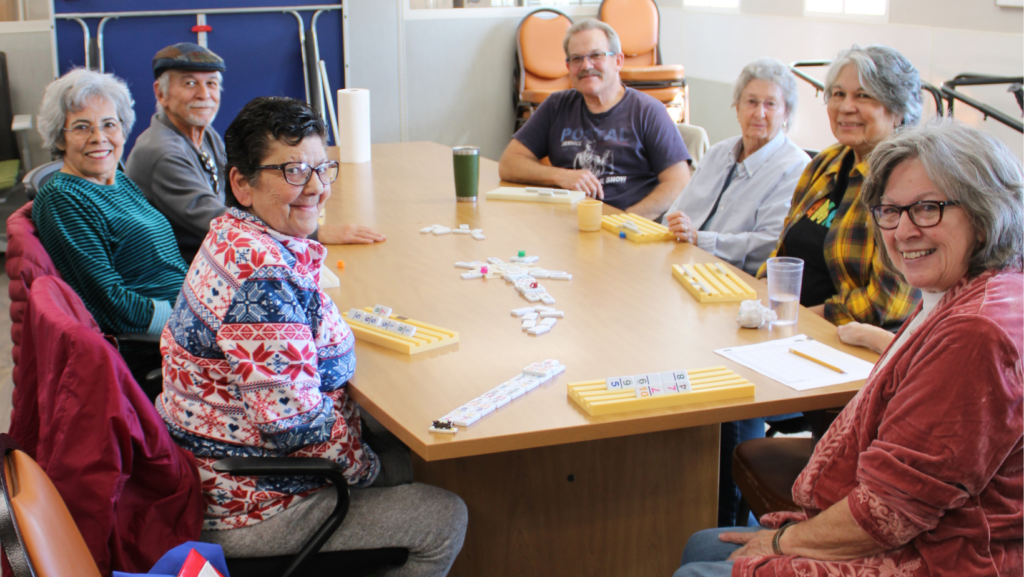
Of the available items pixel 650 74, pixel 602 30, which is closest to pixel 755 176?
pixel 602 30

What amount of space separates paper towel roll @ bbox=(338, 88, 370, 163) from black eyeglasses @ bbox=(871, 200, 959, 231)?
10.2 ft

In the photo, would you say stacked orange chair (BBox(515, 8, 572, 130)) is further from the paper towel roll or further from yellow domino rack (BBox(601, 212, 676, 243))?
yellow domino rack (BBox(601, 212, 676, 243))

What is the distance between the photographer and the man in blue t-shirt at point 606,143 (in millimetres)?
3377

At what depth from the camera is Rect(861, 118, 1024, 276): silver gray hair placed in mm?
1206

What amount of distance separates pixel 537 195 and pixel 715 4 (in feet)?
13.9

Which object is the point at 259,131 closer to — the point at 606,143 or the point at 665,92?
the point at 606,143

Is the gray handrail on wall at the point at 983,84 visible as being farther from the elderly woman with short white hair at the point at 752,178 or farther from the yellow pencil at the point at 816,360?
the yellow pencil at the point at 816,360

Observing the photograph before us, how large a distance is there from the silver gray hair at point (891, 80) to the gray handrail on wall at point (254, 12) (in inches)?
158

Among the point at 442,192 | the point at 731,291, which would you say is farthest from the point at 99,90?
the point at 731,291

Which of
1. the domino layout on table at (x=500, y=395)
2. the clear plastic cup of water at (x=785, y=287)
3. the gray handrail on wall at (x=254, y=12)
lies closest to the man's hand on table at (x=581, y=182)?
the clear plastic cup of water at (x=785, y=287)

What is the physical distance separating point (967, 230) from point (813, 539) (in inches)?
20.1

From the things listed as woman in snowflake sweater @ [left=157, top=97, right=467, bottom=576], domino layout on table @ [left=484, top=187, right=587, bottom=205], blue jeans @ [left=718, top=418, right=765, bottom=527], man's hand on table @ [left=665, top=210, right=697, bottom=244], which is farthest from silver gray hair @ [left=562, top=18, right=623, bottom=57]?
woman in snowflake sweater @ [left=157, top=97, right=467, bottom=576]

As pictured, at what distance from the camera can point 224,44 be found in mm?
5945

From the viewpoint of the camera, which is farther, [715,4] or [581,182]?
[715,4]
